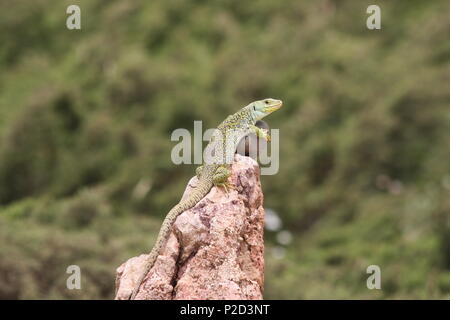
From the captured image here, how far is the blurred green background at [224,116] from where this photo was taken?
29344 millimetres

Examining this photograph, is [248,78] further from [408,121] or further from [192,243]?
[192,243]

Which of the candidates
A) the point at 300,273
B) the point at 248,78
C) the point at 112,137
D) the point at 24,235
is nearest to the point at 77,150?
the point at 112,137

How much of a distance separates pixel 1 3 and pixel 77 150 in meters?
21.3

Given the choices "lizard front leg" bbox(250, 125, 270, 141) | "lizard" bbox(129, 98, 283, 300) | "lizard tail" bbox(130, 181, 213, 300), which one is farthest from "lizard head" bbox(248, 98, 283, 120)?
"lizard tail" bbox(130, 181, 213, 300)

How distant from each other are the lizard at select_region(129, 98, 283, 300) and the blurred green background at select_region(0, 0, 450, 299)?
978 centimetres

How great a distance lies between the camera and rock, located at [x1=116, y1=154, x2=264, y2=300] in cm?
1072

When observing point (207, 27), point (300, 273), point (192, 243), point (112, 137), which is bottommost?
point (300, 273)

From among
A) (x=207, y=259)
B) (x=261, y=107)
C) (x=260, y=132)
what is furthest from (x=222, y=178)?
(x=261, y=107)

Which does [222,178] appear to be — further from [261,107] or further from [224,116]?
[224,116]

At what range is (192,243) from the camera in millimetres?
10875

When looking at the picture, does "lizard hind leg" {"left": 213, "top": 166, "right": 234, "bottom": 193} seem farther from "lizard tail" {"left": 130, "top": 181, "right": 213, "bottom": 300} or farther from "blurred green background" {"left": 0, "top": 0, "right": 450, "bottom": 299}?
"blurred green background" {"left": 0, "top": 0, "right": 450, "bottom": 299}

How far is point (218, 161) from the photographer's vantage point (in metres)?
11.6

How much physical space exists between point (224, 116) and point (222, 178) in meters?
39.5

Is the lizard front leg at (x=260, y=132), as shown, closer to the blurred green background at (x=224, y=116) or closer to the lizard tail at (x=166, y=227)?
the lizard tail at (x=166, y=227)
